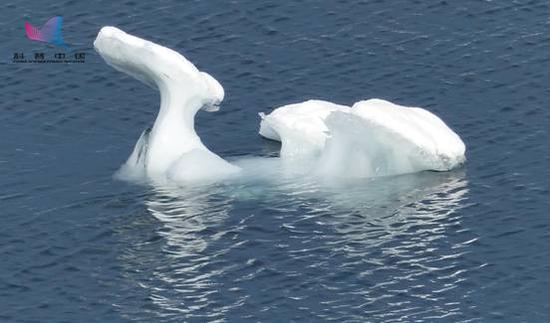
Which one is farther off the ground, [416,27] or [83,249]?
[416,27]

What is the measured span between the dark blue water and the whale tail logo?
2.11 ft

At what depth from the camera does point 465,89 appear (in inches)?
3907

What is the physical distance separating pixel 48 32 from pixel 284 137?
72.4ft

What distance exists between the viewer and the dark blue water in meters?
77.9

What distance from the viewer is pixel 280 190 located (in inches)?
3511

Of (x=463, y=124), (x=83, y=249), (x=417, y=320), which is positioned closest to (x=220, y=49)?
(x=463, y=124)

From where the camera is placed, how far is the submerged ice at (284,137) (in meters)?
89.4

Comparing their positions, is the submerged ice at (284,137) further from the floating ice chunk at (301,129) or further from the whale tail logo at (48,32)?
the whale tail logo at (48,32)

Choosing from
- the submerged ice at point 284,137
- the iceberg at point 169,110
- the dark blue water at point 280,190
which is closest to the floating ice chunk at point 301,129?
the submerged ice at point 284,137

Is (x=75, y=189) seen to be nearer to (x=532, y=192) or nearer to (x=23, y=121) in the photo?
(x=23, y=121)

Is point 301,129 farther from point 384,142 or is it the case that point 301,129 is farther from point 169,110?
point 169,110

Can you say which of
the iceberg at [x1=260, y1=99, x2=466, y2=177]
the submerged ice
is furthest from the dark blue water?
the submerged ice

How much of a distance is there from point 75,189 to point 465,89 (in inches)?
954

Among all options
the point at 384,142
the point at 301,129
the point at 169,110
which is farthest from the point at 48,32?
the point at 384,142
